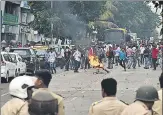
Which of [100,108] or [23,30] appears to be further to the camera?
[23,30]

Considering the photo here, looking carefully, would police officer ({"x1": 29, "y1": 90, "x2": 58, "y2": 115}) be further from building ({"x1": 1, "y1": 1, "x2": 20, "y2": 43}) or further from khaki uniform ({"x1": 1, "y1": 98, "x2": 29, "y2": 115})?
building ({"x1": 1, "y1": 1, "x2": 20, "y2": 43})

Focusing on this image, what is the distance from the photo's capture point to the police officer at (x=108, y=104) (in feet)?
17.0

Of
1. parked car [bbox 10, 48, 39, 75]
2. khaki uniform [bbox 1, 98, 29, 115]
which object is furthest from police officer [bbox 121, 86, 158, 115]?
parked car [bbox 10, 48, 39, 75]

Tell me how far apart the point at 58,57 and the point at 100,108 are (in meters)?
30.0

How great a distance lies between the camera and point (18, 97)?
496 centimetres

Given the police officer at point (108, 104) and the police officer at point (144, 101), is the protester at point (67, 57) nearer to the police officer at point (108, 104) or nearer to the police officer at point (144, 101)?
the police officer at point (108, 104)

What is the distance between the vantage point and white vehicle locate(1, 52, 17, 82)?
74.7ft

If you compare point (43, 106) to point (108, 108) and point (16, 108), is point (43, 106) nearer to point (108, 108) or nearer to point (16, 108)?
point (16, 108)

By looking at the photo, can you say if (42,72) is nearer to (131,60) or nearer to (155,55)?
(155,55)

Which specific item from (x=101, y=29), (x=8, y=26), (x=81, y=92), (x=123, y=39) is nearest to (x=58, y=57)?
(x=8, y=26)

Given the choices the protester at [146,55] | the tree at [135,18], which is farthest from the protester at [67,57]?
the tree at [135,18]

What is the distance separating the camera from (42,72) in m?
5.85

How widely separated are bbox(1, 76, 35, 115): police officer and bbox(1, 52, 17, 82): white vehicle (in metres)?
17.7

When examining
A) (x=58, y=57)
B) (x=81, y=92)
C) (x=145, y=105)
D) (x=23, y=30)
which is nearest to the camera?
(x=145, y=105)
